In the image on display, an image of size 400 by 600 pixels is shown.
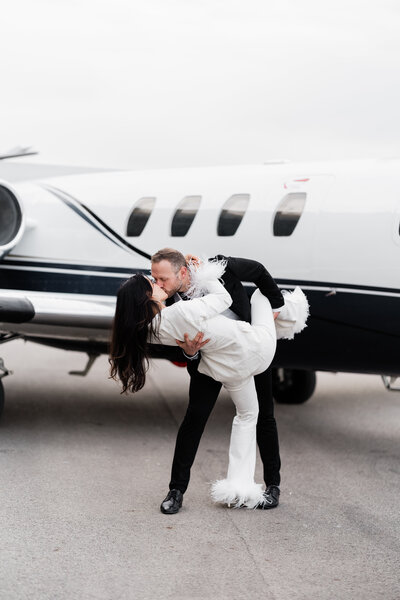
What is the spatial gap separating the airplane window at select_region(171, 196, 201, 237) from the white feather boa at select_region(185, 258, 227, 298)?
3180 millimetres

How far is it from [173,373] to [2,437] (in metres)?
5.28

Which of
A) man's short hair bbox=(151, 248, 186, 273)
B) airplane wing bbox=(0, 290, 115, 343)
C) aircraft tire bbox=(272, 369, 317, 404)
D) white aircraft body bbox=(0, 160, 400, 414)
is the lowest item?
aircraft tire bbox=(272, 369, 317, 404)

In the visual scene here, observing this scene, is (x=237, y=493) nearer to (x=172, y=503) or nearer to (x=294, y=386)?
(x=172, y=503)

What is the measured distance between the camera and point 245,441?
5270mm

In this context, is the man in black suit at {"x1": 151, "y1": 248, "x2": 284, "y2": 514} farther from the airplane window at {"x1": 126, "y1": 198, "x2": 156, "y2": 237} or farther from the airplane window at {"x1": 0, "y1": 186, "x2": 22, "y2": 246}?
the airplane window at {"x1": 0, "y1": 186, "x2": 22, "y2": 246}

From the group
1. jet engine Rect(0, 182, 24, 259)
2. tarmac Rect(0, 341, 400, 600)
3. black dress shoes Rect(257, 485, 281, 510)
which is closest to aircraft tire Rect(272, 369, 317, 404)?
tarmac Rect(0, 341, 400, 600)

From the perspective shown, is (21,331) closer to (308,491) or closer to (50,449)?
(50,449)

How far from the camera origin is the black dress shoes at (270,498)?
5387mm

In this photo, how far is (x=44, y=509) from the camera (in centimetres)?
525

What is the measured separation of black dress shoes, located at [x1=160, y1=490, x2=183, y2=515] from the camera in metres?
5.22

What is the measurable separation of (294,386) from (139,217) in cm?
296

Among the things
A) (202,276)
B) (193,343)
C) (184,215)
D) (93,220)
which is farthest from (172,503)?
(93,220)

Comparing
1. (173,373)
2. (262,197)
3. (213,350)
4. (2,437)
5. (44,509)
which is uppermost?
(262,197)

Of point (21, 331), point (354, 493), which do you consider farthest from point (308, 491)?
point (21, 331)
